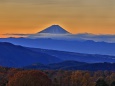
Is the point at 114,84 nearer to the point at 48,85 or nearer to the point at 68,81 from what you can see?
the point at 48,85

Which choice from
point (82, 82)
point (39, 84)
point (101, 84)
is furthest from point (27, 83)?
point (82, 82)

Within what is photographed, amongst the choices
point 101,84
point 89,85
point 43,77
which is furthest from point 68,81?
point 101,84

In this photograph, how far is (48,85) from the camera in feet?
284

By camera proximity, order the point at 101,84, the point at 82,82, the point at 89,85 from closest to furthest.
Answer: the point at 101,84, the point at 89,85, the point at 82,82

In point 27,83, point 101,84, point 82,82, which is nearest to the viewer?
point 101,84

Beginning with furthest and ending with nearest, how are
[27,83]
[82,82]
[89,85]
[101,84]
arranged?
[82,82] → [89,85] → [27,83] → [101,84]

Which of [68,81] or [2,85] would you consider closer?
[2,85]

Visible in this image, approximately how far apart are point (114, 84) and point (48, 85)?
41.5 ft

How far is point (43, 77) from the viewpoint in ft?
293

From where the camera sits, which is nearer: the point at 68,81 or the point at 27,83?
the point at 27,83

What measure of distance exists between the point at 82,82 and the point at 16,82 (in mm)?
41214

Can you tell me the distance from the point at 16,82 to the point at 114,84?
18737 mm

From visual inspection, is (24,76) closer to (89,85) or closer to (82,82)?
(89,85)

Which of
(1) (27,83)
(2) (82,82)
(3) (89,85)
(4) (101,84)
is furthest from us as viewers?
(2) (82,82)
